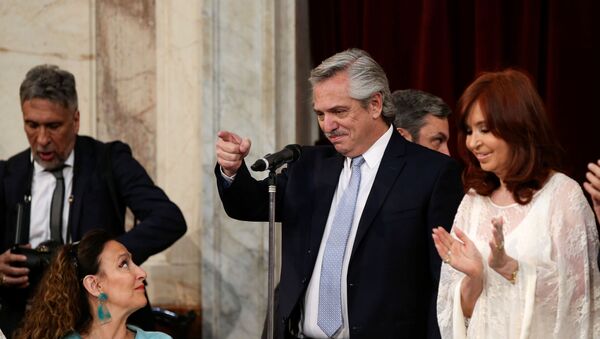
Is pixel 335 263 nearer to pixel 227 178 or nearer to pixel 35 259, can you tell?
pixel 227 178

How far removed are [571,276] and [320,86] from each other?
1.11 meters

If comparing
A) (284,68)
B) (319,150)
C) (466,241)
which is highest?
(284,68)

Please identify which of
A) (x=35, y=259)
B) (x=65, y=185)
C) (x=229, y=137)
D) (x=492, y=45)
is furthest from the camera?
(x=492, y=45)

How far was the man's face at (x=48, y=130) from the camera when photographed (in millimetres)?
5008

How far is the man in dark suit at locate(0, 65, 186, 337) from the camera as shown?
4992 mm

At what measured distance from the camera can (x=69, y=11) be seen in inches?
239

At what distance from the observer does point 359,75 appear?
4004mm

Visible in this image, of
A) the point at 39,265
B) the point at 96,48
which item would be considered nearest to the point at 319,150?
the point at 39,265

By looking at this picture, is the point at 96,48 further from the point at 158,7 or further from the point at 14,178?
the point at 14,178

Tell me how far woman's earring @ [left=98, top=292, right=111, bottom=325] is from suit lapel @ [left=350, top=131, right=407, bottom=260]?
3.55 ft

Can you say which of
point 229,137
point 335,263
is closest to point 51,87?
point 229,137

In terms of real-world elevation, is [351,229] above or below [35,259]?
above

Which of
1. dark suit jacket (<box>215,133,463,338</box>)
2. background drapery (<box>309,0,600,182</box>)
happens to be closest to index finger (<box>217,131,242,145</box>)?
dark suit jacket (<box>215,133,463,338</box>)

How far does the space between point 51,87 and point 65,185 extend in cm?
44
